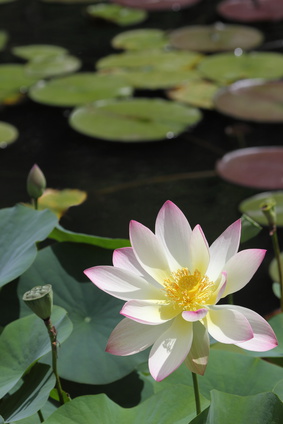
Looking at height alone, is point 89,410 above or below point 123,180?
above

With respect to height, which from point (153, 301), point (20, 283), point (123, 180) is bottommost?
point (123, 180)

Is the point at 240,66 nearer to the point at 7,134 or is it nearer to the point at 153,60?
the point at 153,60

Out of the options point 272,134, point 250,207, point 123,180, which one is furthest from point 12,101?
point 250,207

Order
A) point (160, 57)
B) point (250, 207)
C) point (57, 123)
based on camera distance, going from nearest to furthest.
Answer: point (250, 207)
point (57, 123)
point (160, 57)

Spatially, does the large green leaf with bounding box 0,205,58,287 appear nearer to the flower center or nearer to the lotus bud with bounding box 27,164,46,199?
the lotus bud with bounding box 27,164,46,199

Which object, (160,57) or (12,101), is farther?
(160,57)

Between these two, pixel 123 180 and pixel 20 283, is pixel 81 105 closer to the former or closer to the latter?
pixel 123 180

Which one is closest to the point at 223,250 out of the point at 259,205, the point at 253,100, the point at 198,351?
the point at 198,351
